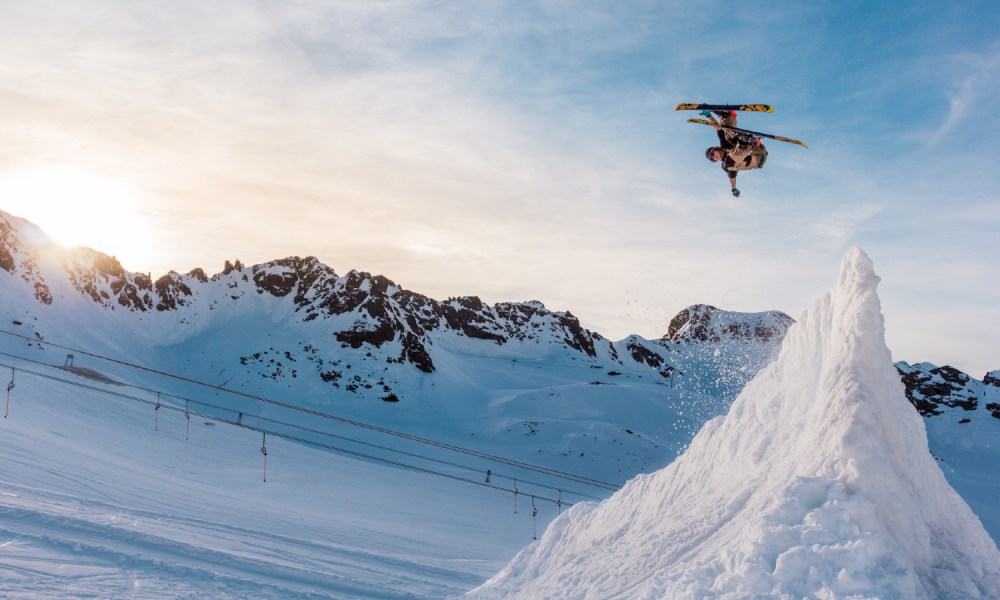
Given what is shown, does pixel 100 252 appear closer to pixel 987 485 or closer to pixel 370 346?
pixel 370 346

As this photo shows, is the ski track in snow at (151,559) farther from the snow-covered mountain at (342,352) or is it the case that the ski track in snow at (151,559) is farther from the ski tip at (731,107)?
the snow-covered mountain at (342,352)

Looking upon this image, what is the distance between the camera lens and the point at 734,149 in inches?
706

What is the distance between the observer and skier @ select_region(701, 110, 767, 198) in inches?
698

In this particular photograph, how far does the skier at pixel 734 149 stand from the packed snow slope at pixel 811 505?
8061 mm

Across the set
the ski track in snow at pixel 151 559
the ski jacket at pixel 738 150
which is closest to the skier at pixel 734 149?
the ski jacket at pixel 738 150

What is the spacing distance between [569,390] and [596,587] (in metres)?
76.9

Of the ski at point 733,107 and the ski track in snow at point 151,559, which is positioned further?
the ski at point 733,107

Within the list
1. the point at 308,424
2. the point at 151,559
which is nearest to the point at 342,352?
the point at 308,424

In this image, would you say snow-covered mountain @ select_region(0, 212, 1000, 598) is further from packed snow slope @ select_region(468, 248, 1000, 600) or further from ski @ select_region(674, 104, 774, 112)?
ski @ select_region(674, 104, 774, 112)

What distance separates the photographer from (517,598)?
11.3 m

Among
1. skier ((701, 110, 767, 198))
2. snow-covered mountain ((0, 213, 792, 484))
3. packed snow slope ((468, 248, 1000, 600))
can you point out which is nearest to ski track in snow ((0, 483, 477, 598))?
packed snow slope ((468, 248, 1000, 600))

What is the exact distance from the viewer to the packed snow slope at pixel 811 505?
702 centimetres

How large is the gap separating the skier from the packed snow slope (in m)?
8.06

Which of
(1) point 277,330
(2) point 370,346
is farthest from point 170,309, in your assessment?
(2) point 370,346
